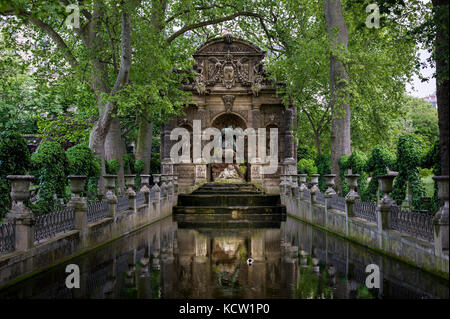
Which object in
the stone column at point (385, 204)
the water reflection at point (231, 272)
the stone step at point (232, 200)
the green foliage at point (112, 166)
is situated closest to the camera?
the water reflection at point (231, 272)

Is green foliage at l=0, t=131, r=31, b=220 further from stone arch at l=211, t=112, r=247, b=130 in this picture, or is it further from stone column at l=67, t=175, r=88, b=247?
stone arch at l=211, t=112, r=247, b=130

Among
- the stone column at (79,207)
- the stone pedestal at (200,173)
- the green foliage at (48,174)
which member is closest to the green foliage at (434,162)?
the stone column at (79,207)

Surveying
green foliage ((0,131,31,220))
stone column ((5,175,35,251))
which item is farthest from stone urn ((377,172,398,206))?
green foliage ((0,131,31,220))

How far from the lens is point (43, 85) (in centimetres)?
1900

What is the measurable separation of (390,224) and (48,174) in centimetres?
756

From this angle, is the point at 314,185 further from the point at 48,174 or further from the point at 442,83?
the point at 48,174

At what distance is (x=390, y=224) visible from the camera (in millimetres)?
8492

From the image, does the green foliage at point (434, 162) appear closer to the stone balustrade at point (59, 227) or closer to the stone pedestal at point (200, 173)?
the stone balustrade at point (59, 227)

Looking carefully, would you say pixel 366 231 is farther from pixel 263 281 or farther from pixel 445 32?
pixel 445 32

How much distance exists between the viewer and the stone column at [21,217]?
6754mm

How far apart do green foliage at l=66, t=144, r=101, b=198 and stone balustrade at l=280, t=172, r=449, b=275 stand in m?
7.06

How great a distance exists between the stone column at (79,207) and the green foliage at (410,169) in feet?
24.4

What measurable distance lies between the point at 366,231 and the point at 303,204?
20.2 feet
